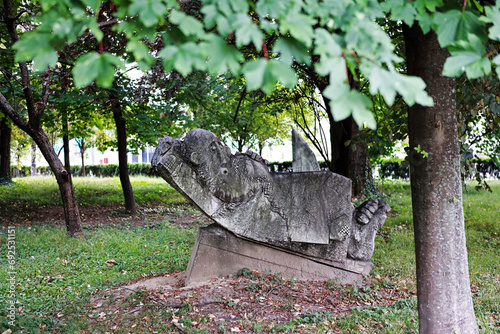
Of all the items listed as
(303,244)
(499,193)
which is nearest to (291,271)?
(303,244)

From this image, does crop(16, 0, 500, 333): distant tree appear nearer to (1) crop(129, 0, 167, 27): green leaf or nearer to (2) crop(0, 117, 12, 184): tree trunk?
(1) crop(129, 0, 167, 27): green leaf

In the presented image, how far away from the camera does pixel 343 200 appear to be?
18.5ft

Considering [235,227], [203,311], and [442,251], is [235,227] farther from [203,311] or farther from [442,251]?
[442,251]

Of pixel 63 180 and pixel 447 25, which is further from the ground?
pixel 447 25

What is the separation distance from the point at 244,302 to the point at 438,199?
2.41m

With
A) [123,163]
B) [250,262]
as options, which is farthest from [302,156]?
[123,163]

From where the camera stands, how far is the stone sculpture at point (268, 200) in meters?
5.20

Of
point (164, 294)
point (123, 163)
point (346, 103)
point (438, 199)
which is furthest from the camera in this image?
point (123, 163)

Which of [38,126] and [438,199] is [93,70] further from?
[38,126]

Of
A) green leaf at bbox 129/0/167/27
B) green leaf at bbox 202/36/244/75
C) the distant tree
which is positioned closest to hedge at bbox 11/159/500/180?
the distant tree

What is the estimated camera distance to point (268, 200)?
5.53 meters

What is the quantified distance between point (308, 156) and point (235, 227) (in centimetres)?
200

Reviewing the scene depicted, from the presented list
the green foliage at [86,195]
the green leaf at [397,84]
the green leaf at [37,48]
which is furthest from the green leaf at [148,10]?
the green foliage at [86,195]

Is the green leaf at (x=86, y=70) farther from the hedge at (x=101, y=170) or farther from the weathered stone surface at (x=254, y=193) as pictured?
the hedge at (x=101, y=170)
